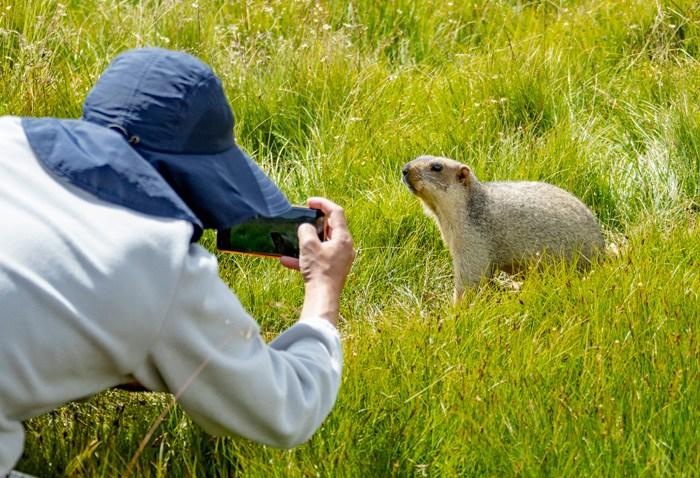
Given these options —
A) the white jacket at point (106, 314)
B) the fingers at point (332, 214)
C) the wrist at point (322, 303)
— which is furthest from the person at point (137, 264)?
the fingers at point (332, 214)

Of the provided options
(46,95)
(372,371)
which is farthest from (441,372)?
(46,95)

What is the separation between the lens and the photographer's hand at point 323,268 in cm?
285

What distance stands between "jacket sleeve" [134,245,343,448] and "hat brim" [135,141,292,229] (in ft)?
0.46

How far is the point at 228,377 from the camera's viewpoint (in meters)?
2.38

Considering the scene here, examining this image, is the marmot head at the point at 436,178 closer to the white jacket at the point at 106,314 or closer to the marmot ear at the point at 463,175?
the marmot ear at the point at 463,175

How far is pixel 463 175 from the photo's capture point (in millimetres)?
5293

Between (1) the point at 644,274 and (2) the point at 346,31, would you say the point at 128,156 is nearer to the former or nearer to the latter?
(1) the point at 644,274

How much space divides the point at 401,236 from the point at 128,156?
3058 millimetres

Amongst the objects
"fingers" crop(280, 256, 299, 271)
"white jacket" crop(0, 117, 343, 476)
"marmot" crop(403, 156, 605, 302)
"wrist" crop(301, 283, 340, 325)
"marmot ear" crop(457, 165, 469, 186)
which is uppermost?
"white jacket" crop(0, 117, 343, 476)

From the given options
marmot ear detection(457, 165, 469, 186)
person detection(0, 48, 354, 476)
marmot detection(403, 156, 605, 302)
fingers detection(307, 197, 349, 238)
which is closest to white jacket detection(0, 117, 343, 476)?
person detection(0, 48, 354, 476)

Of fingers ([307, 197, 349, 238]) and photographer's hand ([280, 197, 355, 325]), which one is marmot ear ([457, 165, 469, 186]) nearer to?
fingers ([307, 197, 349, 238])

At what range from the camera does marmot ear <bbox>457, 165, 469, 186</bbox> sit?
528 cm

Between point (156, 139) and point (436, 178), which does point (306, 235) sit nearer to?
point (156, 139)

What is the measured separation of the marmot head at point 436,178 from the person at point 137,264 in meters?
2.60
